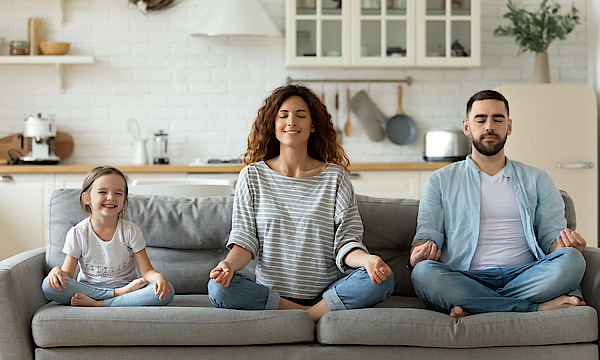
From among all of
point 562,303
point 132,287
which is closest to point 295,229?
point 132,287

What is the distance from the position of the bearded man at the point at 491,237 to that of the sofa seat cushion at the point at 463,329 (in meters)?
0.07

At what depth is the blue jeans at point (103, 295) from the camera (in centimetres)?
169

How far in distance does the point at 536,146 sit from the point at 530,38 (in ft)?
2.77

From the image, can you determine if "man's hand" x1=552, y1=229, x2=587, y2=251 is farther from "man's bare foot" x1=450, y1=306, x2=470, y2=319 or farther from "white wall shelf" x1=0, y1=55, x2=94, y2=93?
A: "white wall shelf" x1=0, y1=55, x2=94, y2=93

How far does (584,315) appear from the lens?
5.16 feet

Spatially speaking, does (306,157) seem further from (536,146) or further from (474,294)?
(536,146)

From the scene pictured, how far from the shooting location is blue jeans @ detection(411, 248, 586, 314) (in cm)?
165

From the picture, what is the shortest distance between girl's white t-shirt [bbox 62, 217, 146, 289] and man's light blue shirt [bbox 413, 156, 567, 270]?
38.9 inches

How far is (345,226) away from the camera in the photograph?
6.01ft

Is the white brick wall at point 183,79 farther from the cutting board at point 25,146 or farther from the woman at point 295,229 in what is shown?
the woman at point 295,229

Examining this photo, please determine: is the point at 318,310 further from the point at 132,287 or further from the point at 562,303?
the point at 562,303

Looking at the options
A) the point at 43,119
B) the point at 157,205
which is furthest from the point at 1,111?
the point at 157,205

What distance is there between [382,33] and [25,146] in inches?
105

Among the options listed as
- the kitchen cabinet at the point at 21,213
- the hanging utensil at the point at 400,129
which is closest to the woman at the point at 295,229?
the kitchen cabinet at the point at 21,213
